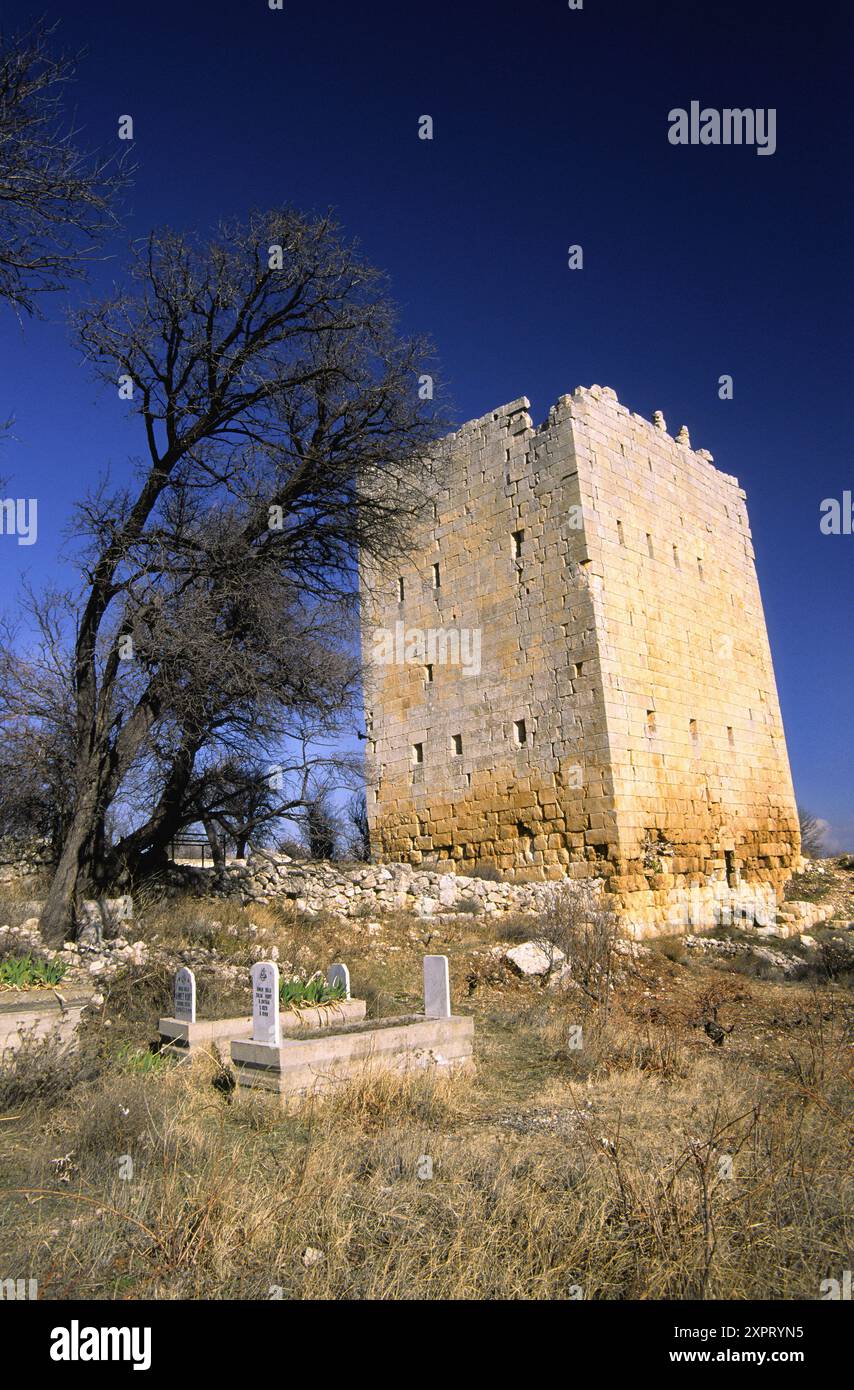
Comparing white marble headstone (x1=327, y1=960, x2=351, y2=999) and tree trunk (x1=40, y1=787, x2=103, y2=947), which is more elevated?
tree trunk (x1=40, y1=787, x2=103, y2=947)

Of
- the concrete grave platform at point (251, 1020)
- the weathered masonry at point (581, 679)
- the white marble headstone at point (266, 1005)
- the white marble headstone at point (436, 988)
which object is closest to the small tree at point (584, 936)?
the weathered masonry at point (581, 679)

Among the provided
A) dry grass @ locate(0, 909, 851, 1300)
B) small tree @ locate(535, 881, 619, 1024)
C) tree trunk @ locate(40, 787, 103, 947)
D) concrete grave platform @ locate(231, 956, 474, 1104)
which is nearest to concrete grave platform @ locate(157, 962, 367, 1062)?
concrete grave platform @ locate(231, 956, 474, 1104)

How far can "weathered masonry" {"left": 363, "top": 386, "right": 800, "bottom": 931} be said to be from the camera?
49.0ft

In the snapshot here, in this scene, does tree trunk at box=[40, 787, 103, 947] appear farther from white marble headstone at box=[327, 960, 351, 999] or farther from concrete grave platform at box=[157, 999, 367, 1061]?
white marble headstone at box=[327, 960, 351, 999]

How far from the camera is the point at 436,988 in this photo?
796 centimetres

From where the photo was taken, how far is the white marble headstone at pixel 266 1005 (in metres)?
6.50

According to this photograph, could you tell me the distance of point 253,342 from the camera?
12.2 meters

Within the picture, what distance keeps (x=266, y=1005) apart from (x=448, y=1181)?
2.44 m

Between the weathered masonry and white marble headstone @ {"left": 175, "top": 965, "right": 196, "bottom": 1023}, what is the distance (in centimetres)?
821

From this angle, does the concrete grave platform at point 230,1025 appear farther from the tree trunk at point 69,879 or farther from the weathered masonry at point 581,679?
the weathered masonry at point 581,679

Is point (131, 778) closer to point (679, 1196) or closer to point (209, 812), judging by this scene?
point (209, 812)

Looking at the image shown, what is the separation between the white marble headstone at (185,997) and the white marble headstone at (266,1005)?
865 mm

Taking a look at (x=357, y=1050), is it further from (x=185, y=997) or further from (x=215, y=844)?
(x=215, y=844)

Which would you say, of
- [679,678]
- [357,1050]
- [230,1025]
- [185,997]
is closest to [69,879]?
[185,997]
